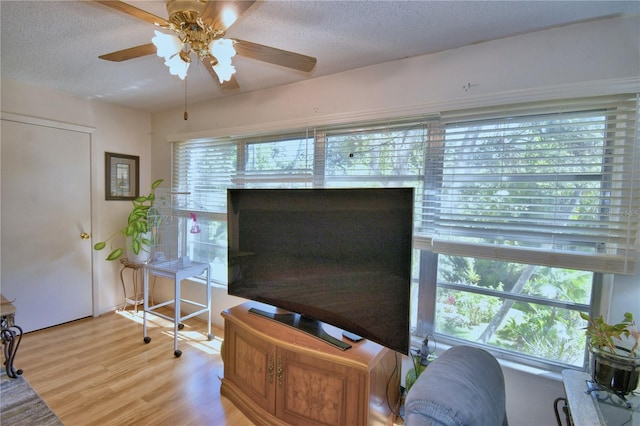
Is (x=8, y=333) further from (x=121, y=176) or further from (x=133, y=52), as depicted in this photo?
(x=133, y=52)

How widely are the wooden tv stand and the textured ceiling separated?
169cm

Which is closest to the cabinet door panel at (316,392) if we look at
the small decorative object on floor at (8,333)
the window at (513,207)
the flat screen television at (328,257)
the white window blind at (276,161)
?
the flat screen television at (328,257)

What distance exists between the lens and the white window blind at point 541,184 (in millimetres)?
1474

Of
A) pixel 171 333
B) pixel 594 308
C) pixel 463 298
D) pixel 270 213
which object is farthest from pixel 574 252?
pixel 171 333

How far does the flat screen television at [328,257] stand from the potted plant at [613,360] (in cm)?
79

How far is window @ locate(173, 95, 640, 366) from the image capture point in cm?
150

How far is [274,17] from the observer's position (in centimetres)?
155

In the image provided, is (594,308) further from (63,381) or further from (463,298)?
(63,381)

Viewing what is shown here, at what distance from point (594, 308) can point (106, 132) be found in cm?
429

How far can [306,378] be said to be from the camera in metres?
1.57

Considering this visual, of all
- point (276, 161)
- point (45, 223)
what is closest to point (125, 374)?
point (45, 223)

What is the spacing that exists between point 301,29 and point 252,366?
6.49 ft

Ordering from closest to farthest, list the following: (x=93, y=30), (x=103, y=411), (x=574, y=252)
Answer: (x=574, y=252) < (x=93, y=30) < (x=103, y=411)

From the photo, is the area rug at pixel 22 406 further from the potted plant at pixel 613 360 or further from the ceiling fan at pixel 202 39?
the potted plant at pixel 613 360
